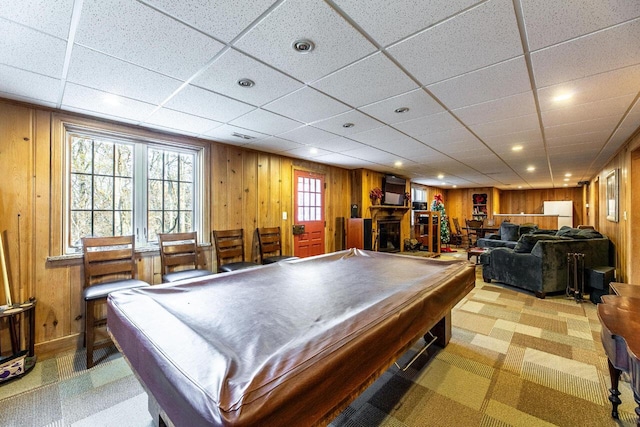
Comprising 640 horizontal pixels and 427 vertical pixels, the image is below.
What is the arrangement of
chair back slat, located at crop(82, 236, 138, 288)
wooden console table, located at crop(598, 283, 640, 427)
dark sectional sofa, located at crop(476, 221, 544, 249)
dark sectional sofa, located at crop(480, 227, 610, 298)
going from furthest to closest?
1. dark sectional sofa, located at crop(476, 221, 544, 249)
2. dark sectional sofa, located at crop(480, 227, 610, 298)
3. chair back slat, located at crop(82, 236, 138, 288)
4. wooden console table, located at crop(598, 283, 640, 427)

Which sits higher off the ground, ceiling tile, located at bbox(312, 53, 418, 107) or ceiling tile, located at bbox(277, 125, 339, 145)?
ceiling tile, located at bbox(277, 125, 339, 145)

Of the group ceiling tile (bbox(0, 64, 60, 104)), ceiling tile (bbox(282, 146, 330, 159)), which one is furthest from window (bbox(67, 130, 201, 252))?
ceiling tile (bbox(282, 146, 330, 159))

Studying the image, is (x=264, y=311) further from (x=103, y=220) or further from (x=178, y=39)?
(x=103, y=220)

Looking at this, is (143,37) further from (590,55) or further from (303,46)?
(590,55)

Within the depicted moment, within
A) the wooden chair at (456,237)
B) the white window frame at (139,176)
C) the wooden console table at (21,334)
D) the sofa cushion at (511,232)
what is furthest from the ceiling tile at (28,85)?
the wooden chair at (456,237)

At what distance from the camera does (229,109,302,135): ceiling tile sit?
9.34 ft

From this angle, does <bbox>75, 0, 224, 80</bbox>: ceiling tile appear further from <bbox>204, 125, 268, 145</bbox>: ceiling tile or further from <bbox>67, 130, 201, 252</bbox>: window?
<bbox>67, 130, 201, 252</bbox>: window

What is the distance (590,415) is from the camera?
1.71 metres

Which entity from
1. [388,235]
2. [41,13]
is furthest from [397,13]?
[388,235]

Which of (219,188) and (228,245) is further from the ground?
(219,188)

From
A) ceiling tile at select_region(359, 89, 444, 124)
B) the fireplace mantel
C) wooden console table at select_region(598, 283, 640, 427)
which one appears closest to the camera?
wooden console table at select_region(598, 283, 640, 427)

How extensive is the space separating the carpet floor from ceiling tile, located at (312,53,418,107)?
2308 millimetres

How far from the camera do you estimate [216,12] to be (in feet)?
4.51

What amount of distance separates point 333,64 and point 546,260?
425cm
